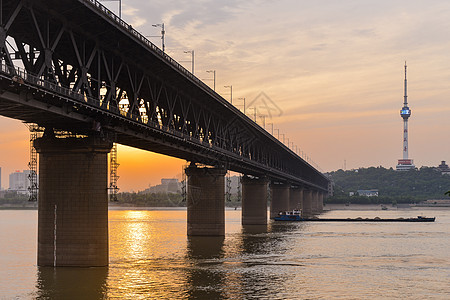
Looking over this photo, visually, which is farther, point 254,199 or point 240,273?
point 254,199

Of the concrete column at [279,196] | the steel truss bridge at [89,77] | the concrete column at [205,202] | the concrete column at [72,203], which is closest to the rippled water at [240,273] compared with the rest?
the concrete column at [72,203]

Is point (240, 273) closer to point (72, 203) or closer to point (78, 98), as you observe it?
point (72, 203)

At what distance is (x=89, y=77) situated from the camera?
50.5m

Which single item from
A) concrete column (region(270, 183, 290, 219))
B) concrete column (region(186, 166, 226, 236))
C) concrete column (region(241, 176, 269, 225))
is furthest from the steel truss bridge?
concrete column (region(270, 183, 290, 219))

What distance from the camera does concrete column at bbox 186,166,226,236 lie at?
307 feet

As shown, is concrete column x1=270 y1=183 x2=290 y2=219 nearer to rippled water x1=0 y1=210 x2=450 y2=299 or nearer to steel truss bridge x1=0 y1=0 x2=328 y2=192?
rippled water x1=0 y1=210 x2=450 y2=299

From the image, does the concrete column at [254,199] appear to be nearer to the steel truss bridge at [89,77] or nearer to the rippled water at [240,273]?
the rippled water at [240,273]

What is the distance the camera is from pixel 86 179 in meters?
50.8

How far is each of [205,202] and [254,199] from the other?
45.3 metres

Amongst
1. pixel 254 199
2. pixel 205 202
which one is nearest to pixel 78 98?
pixel 205 202

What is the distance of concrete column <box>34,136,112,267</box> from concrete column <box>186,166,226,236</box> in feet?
140

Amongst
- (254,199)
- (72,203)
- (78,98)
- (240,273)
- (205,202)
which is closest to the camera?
(78,98)

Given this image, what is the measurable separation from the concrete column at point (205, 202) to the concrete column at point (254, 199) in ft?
138

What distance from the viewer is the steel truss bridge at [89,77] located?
131ft
